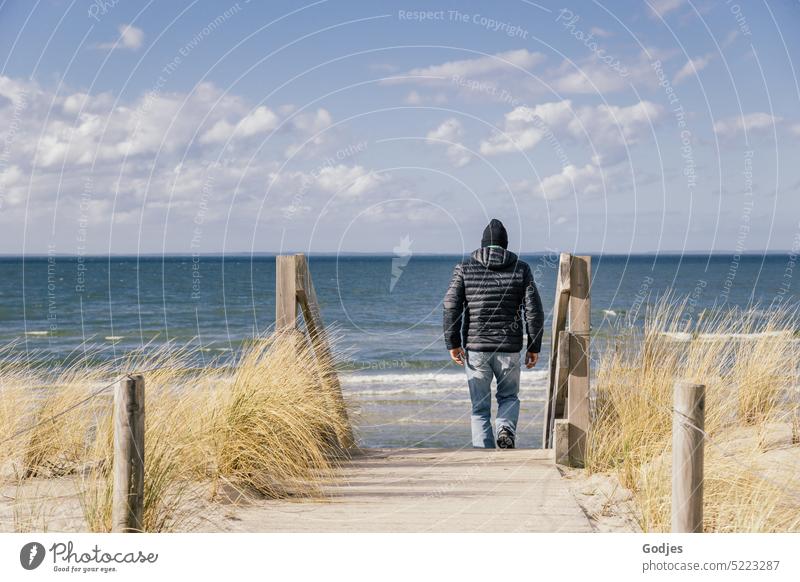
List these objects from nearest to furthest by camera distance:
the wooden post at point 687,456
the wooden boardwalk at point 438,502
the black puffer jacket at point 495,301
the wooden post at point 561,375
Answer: the wooden post at point 687,456
the wooden boardwalk at point 438,502
the wooden post at point 561,375
the black puffer jacket at point 495,301

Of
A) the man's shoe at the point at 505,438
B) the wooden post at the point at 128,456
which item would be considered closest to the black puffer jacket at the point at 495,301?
the man's shoe at the point at 505,438

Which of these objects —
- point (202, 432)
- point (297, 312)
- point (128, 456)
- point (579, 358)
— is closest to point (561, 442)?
point (579, 358)

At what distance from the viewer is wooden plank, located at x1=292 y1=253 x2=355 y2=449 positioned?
6359 millimetres

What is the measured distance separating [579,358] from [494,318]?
3.67 feet

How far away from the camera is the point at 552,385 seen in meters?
6.77

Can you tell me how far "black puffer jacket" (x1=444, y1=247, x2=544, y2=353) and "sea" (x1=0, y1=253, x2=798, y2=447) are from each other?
Answer: 27.4 inches

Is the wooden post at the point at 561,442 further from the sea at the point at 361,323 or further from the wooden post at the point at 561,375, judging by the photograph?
the sea at the point at 361,323

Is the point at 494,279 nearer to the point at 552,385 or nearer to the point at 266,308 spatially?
the point at 552,385

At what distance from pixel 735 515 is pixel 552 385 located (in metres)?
2.57

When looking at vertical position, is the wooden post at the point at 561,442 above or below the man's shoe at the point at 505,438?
above

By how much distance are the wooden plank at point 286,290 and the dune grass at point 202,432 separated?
0.23 m

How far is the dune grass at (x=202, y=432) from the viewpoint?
479 cm

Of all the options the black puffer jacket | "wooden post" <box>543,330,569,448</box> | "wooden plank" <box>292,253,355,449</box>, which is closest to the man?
the black puffer jacket
